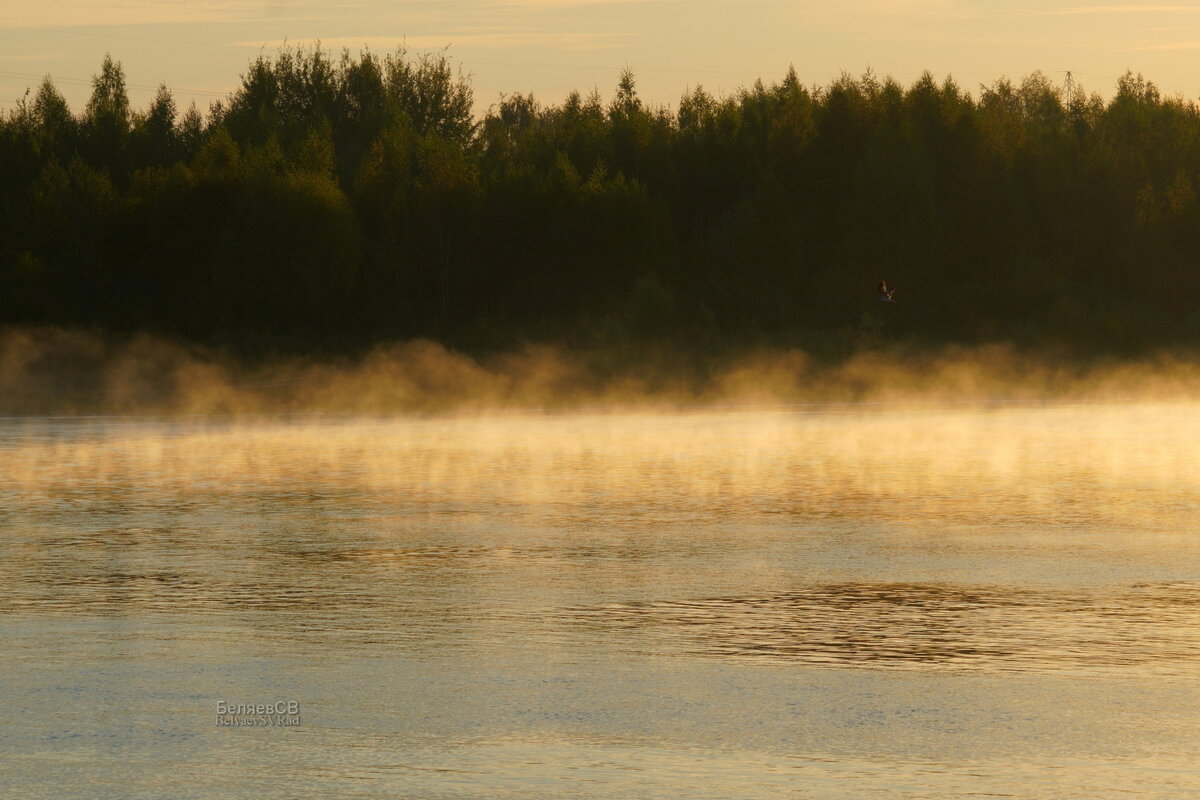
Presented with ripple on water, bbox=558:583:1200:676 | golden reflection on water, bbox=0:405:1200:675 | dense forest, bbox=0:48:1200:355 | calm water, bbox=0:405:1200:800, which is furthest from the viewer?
dense forest, bbox=0:48:1200:355

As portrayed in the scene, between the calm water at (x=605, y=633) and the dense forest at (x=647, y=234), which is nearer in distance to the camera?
the calm water at (x=605, y=633)

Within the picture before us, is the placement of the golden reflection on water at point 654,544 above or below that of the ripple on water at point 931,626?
above

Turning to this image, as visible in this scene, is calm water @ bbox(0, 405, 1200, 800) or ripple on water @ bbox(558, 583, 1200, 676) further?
ripple on water @ bbox(558, 583, 1200, 676)

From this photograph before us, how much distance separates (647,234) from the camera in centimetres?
6381

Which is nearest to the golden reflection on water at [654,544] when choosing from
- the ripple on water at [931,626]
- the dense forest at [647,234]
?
the ripple on water at [931,626]

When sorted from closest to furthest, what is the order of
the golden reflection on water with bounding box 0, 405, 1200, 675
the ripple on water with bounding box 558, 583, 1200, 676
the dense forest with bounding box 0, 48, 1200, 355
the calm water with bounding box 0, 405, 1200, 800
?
the calm water with bounding box 0, 405, 1200, 800, the ripple on water with bounding box 558, 583, 1200, 676, the golden reflection on water with bounding box 0, 405, 1200, 675, the dense forest with bounding box 0, 48, 1200, 355

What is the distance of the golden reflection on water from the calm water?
0.19 ft

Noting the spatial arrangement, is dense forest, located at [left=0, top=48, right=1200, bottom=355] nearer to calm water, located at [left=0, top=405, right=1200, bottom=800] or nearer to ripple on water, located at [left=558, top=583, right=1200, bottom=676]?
calm water, located at [left=0, top=405, right=1200, bottom=800]

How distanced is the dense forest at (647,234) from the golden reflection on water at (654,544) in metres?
31.2

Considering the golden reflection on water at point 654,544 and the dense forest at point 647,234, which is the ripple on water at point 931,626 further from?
the dense forest at point 647,234

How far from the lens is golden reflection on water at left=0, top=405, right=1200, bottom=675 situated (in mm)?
10781

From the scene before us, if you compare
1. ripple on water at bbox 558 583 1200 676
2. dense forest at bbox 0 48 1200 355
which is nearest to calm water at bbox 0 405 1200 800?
ripple on water at bbox 558 583 1200 676

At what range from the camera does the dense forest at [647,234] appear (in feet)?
198

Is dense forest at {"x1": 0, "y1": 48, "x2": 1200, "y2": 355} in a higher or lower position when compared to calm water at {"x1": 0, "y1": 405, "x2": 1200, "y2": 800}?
higher
